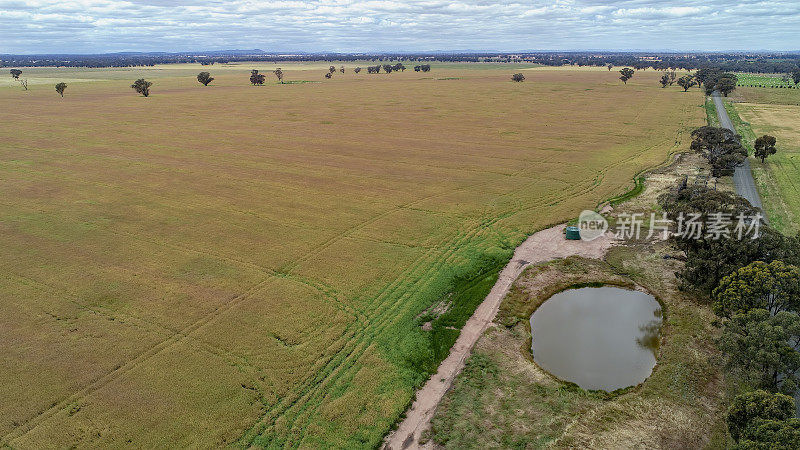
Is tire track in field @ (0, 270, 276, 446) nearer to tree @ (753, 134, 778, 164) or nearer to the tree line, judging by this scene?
the tree line

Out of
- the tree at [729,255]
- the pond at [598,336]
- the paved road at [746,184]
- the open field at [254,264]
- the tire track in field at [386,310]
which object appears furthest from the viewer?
the paved road at [746,184]

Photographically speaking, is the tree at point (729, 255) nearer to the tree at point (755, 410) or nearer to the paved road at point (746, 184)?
the tree at point (755, 410)

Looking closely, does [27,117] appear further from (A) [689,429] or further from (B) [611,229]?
(A) [689,429]

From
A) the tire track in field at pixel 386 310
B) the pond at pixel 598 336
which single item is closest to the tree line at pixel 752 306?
the pond at pixel 598 336

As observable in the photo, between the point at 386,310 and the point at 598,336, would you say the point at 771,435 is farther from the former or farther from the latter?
the point at 386,310

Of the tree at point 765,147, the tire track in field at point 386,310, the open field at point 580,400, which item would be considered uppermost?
the tree at point 765,147

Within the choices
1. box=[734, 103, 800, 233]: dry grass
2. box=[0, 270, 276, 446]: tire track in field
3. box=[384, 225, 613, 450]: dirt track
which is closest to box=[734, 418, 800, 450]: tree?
box=[384, 225, 613, 450]: dirt track
